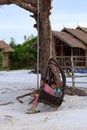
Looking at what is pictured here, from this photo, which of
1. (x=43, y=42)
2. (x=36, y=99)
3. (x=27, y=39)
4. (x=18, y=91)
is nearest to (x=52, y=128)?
(x=36, y=99)

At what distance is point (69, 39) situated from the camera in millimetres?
36781

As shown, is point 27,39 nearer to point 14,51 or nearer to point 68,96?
point 14,51

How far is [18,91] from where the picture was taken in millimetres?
15945

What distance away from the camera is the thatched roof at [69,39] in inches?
1403

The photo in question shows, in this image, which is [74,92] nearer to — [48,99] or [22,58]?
[48,99]

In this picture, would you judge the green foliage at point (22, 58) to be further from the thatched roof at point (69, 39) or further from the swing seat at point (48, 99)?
the swing seat at point (48, 99)

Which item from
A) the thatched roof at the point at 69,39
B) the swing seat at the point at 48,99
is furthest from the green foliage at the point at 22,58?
the swing seat at the point at 48,99

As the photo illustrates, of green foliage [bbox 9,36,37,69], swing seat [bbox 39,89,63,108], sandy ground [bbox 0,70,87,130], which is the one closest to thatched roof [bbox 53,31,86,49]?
green foliage [bbox 9,36,37,69]

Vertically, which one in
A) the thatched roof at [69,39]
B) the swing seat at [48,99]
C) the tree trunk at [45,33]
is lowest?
the swing seat at [48,99]

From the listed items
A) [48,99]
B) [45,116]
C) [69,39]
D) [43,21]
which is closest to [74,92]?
[43,21]

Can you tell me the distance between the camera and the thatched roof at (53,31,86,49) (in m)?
35.6

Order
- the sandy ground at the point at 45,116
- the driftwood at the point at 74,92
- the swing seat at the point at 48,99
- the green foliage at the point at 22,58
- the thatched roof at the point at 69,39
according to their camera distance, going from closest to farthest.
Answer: the sandy ground at the point at 45,116 → the swing seat at the point at 48,99 → the driftwood at the point at 74,92 → the thatched roof at the point at 69,39 → the green foliage at the point at 22,58

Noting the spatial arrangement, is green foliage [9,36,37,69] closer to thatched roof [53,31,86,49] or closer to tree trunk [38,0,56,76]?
thatched roof [53,31,86,49]

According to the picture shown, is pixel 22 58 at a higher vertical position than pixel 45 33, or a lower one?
lower
